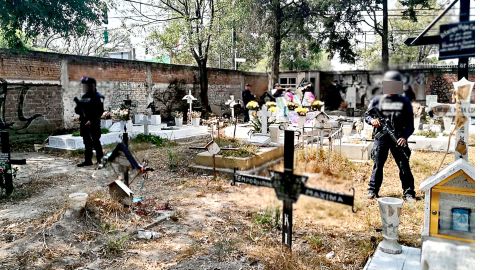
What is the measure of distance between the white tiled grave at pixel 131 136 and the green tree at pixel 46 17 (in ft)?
10.8

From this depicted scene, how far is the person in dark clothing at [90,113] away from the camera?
17.2 ft

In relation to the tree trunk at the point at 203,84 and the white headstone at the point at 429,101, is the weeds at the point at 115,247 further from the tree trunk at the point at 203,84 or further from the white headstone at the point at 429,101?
the tree trunk at the point at 203,84

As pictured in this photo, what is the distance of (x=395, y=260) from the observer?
3.40 metres

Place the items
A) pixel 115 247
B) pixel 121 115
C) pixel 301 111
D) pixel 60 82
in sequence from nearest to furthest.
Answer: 1. pixel 115 247
2. pixel 301 111
3. pixel 121 115
4. pixel 60 82

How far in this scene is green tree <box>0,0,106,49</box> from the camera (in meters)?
10.2

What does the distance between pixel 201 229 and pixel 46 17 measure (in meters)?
8.94

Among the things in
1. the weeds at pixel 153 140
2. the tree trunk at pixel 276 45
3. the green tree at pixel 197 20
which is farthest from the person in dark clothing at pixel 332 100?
the green tree at pixel 197 20

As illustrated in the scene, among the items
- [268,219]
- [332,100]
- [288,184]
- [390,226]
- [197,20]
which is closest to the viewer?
[288,184]

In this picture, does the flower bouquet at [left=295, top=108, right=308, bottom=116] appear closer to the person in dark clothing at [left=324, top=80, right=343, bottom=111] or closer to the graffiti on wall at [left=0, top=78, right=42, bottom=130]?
the person in dark clothing at [left=324, top=80, right=343, bottom=111]

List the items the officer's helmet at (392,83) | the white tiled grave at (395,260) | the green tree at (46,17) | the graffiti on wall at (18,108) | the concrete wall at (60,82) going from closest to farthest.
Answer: the officer's helmet at (392,83), the white tiled grave at (395,260), the green tree at (46,17), the graffiti on wall at (18,108), the concrete wall at (60,82)

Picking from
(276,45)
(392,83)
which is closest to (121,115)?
(276,45)

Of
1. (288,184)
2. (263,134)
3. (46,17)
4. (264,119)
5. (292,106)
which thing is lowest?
(263,134)

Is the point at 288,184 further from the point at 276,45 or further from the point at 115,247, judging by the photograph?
the point at 276,45

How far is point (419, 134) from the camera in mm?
10062
